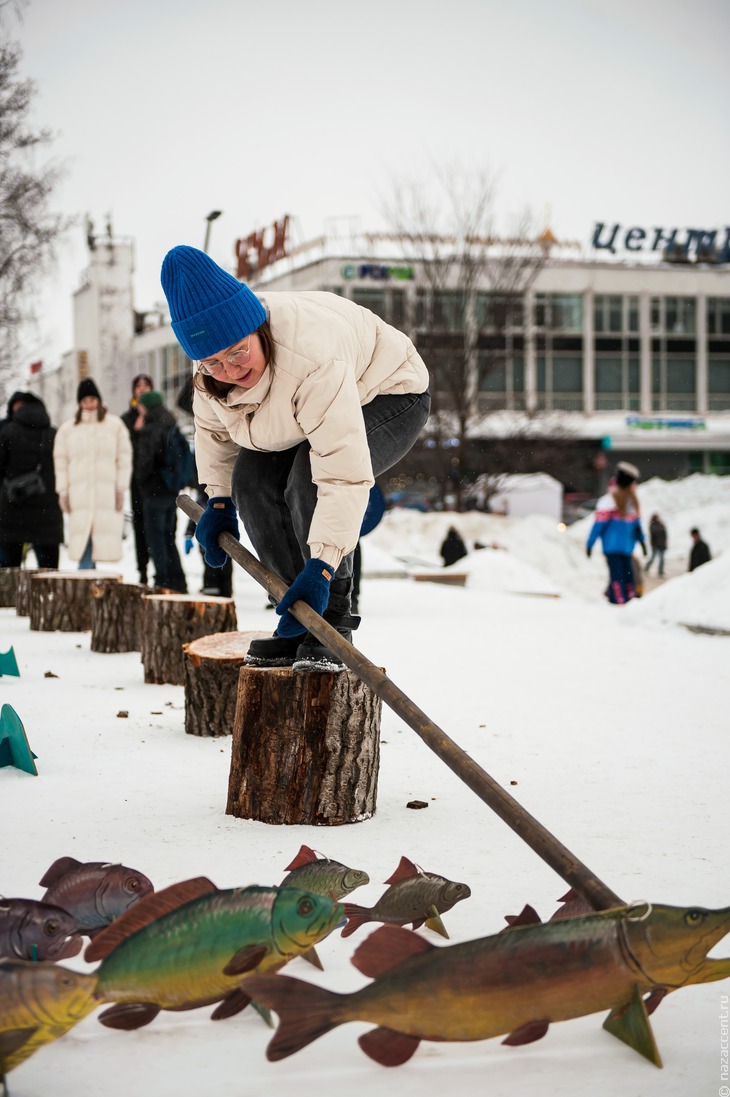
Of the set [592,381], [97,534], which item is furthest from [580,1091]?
[592,381]

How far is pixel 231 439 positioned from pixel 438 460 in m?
25.1

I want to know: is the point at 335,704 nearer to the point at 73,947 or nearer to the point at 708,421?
the point at 73,947

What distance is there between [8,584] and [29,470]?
1064 millimetres

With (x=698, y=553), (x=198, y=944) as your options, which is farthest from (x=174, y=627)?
(x=698, y=553)

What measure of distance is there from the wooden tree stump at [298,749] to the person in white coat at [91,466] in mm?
6380

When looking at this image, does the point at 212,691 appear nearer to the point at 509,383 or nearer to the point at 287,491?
the point at 287,491

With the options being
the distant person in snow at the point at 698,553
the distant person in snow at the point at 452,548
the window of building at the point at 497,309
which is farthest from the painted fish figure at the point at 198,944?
the window of building at the point at 497,309

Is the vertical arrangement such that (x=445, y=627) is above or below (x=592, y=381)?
below

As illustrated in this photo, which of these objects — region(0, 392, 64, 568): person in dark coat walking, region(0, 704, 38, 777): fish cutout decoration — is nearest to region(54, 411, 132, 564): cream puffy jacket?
region(0, 392, 64, 568): person in dark coat walking

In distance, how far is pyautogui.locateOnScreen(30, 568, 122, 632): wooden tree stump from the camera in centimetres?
743

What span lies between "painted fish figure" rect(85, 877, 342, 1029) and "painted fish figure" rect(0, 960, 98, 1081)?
0.07 metres

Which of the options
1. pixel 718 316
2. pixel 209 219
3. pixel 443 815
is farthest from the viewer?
pixel 718 316

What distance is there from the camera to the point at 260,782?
9.32ft

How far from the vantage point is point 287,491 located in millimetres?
3053
